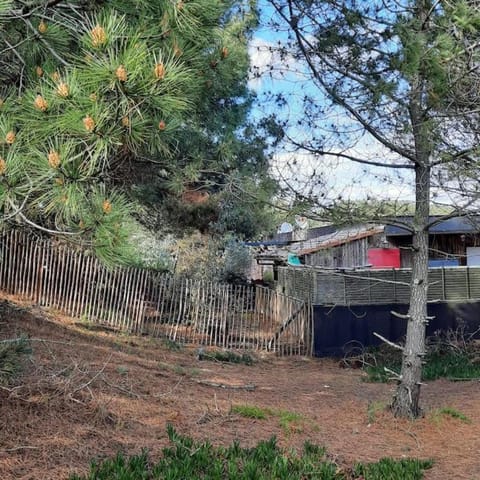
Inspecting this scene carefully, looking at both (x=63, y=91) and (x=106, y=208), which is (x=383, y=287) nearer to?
(x=106, y=208)

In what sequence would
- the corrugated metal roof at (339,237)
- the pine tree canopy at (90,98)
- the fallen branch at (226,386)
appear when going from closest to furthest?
the pine tree canopy at (90,98), the corrugated metal roof at (339,237), the fallen branch at (226,386)

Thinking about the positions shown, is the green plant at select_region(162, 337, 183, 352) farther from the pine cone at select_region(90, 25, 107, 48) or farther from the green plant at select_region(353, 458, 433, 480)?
the pine cone at select_region(90, 25, 107, 48)

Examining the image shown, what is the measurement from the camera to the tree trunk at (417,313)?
17.9 ft

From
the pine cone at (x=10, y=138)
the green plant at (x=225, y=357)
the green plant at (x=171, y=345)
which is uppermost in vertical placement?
the pine cone at (x=10, y=138)

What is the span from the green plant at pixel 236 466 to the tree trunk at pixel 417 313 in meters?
1.39

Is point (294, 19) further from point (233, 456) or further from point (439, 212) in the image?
point (233, 456)

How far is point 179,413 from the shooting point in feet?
16.7

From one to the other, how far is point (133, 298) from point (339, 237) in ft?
16.1

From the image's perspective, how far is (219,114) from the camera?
20.8 ft

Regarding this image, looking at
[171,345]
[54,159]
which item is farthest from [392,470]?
[171,345]

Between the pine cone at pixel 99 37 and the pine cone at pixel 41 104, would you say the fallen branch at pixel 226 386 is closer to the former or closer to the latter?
the pine cone at pixel 41 104

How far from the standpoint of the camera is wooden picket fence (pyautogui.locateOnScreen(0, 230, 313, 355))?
1134 centimetres

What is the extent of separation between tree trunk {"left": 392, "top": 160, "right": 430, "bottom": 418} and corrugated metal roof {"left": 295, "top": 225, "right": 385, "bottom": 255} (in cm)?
53

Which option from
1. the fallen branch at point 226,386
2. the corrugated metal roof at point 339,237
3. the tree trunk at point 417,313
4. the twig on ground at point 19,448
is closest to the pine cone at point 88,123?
the twig on ground at point 19,448
